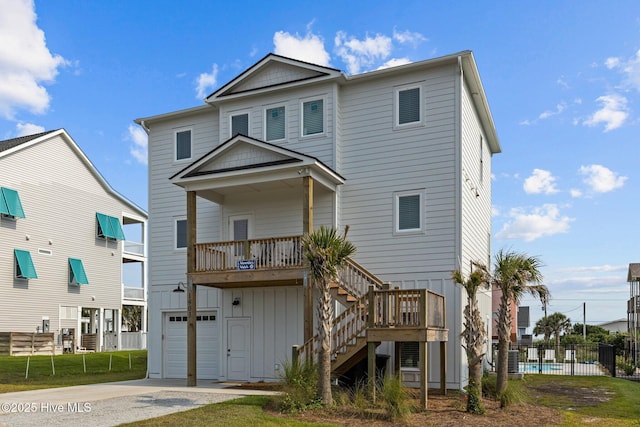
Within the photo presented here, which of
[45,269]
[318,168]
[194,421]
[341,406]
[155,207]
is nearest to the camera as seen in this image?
[194,421]

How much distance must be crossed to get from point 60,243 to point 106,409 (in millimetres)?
25601

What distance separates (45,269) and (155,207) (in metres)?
16.4

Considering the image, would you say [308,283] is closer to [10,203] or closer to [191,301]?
[191,301]

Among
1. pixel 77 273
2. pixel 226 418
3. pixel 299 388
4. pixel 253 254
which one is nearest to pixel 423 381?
pixel 299 388

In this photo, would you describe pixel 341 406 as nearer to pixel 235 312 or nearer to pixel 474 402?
pixel 474 402

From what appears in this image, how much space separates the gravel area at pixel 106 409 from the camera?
11.6 metres

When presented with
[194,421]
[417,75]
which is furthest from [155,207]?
[194,421]

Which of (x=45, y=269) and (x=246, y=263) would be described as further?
(x=45, y=269)

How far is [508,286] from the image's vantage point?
14062 mm

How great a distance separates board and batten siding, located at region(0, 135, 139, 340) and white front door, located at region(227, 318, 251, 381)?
17844 mm

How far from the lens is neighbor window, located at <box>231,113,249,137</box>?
20609 mm

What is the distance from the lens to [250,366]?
19359mm

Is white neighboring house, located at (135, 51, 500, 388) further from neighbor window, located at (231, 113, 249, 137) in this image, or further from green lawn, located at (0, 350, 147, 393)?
green lawn, located at (0, 350, 147, 393)

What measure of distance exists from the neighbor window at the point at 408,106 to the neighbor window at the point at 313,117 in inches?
97.6
